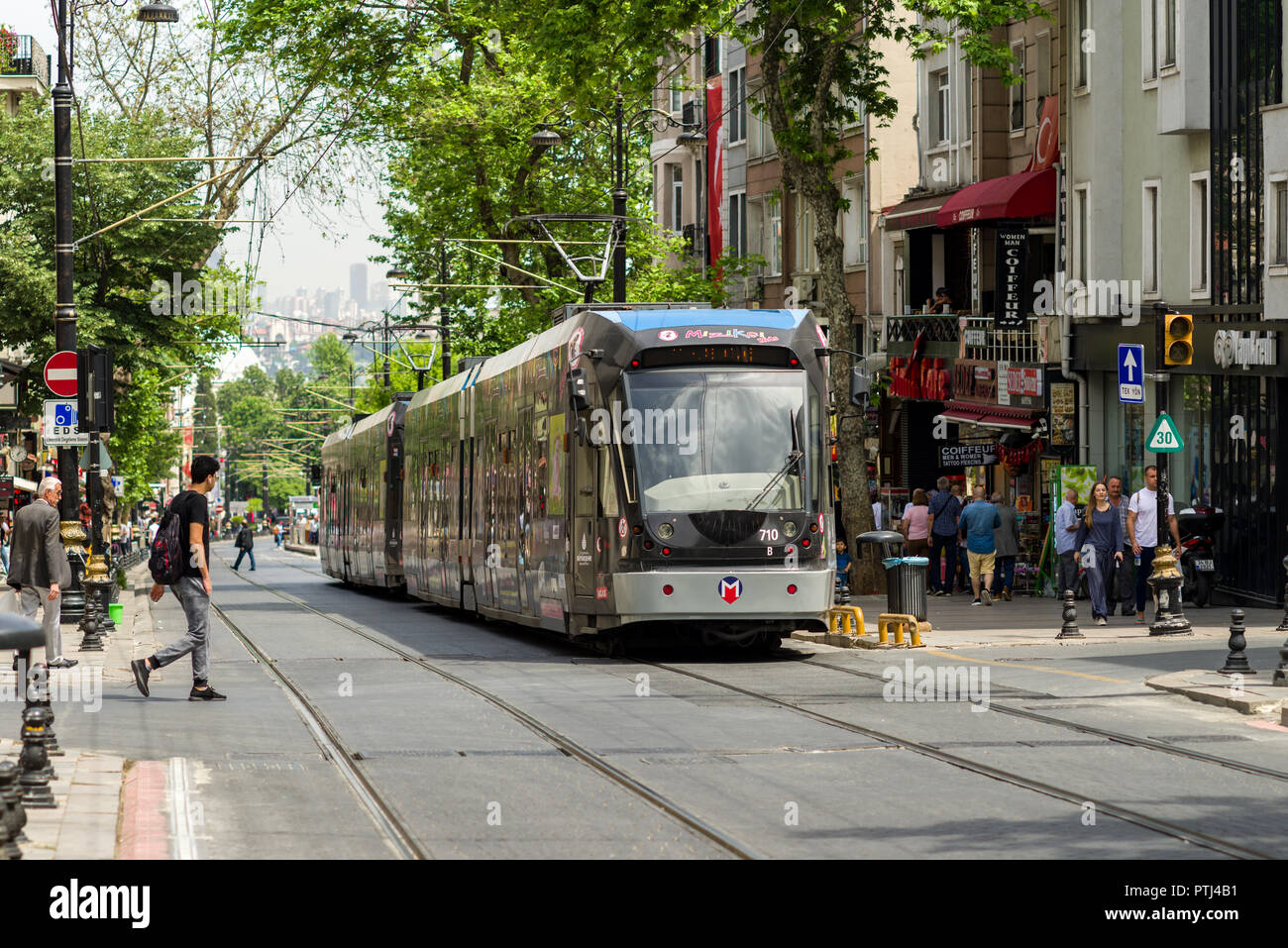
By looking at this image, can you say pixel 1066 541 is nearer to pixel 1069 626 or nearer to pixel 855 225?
pixel 1069 626

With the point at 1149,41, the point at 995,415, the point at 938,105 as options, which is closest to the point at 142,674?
the point at 1149,41

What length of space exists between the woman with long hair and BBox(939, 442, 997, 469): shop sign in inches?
517

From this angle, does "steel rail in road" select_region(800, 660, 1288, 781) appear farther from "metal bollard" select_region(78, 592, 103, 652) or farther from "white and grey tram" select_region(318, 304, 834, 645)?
"metal bollard" select_region(78, 592, 103, 652)

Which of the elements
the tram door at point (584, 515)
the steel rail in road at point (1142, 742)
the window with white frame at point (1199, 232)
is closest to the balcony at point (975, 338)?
the window with white frame at point (1199, 232)

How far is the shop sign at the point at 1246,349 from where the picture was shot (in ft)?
92.7

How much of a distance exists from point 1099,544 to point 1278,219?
230 inches

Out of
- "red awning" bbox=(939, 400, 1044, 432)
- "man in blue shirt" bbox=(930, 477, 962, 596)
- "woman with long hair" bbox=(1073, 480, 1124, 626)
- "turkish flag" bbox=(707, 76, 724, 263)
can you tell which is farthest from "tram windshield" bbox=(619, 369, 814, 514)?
"turkish flag" bbox=(707, 76, 724, 263)

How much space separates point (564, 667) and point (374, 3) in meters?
28.7

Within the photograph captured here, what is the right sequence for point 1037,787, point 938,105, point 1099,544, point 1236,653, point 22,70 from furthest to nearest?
point 22,70, point 938,105, point 1099,544, point 1236,653, point 1037,787

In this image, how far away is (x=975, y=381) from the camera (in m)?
38.3

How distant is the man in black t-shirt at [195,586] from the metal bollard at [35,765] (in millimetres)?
5709

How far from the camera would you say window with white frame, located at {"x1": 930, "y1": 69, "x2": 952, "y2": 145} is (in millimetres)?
43156

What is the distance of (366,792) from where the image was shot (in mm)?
11148
